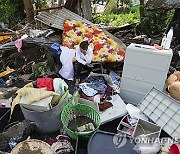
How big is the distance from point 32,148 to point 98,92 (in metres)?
1.90

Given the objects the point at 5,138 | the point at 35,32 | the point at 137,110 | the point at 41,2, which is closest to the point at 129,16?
the point at 41,2

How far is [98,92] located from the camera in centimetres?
482

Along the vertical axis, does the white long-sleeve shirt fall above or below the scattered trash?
above

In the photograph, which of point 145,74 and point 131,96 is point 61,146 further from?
point 145,74

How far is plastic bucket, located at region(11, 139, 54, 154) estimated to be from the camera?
11.1ft

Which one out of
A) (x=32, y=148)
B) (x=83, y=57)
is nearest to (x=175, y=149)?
(x=32, y=148)

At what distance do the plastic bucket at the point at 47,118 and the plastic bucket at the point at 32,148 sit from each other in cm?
57

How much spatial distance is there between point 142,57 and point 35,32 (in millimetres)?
3700

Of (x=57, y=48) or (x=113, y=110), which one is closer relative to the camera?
(x=113, y=110)

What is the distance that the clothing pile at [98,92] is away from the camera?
4.52 meters

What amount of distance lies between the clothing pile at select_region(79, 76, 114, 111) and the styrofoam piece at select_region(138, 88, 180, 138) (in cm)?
75

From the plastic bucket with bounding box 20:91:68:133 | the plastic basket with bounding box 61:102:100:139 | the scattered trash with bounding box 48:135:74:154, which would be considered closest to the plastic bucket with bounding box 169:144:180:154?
the plastic basket with bounding box 61:102:100:139

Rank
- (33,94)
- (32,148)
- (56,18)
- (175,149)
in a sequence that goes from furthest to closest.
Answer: (56,18), (33,94), (32,148), (175,149)

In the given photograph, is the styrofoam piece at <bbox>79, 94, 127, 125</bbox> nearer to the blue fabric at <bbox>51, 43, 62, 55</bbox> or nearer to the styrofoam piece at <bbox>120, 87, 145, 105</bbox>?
the styrofoam piece at <bbox>120, 87, 145, 105</bbox>
